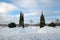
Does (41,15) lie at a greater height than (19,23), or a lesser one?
greater

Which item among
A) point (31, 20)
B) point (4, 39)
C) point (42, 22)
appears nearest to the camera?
point (4, 39)

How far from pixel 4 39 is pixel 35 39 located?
130 inches

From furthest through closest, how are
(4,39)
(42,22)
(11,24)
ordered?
(42,22)
(11,24)
(4,39)

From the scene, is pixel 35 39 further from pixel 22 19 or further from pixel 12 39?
pixel 22 19

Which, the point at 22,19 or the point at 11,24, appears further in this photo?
the point at 22,19

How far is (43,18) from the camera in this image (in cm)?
3822

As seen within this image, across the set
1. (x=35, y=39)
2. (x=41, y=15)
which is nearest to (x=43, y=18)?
(x=41, y=15)

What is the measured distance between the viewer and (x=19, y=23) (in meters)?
39.6

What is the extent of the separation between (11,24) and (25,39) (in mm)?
21287

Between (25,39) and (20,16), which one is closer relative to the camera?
(25,39)

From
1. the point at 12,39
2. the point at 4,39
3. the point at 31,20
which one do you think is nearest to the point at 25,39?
the point at 12,39

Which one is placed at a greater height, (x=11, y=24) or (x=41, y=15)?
(x=41, y=15)

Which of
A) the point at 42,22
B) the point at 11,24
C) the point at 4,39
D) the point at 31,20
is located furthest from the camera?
the point at 31,20

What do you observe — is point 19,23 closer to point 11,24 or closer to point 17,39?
point 11,24
